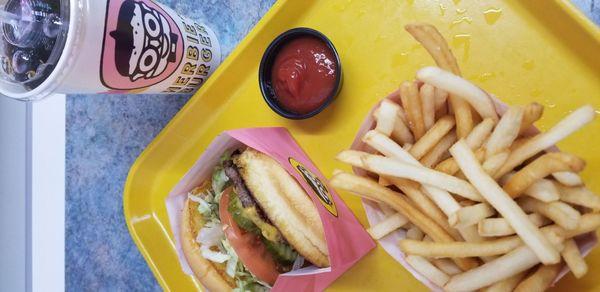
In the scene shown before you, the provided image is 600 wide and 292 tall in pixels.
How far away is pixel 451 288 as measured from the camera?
3.37ft

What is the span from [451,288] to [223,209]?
66 centimetres

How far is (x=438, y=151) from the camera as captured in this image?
112cm

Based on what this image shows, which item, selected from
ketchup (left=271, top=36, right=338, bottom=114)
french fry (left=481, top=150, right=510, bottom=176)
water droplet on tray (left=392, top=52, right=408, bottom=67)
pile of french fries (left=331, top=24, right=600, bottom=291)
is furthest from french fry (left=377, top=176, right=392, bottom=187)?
water droplet on tray (left=392, top=52, right=408, bottom=67)

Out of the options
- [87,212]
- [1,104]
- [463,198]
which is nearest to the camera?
[463,198]

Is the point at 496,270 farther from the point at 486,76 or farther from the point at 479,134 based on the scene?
the point at 486,76

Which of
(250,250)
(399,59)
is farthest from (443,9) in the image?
(250,250)

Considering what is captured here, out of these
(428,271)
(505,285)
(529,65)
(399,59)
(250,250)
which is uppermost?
(529,65)

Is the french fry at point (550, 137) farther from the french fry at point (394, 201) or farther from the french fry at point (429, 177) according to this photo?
the french fry at point (394, 201)

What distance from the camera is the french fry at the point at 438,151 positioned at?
1.12m

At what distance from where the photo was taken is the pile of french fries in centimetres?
95

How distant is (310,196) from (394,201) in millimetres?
Result: 252

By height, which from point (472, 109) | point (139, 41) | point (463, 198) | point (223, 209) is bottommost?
point (223, 209)

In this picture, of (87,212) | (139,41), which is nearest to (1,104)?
(87,212)

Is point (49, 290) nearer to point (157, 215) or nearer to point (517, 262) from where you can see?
point (157, 215)
